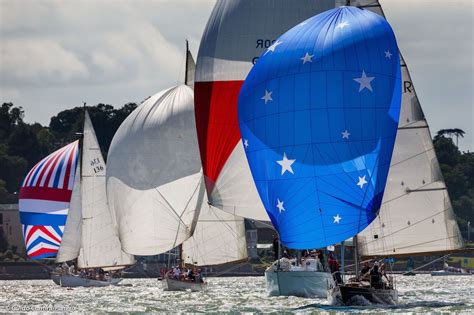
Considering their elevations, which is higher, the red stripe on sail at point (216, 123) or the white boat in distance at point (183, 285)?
the red stripe on sail at point (216, 123)

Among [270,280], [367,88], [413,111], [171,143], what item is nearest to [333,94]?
[367,88]

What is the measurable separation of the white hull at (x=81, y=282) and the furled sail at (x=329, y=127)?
33.3 meters

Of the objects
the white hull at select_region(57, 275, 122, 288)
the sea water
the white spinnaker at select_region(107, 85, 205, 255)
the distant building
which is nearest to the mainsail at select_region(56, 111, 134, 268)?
the white hull at select_region(57, 275, 122, 288)

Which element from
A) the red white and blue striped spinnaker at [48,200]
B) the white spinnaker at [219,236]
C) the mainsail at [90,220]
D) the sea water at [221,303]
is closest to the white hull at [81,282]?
the mainsail at [90,220]

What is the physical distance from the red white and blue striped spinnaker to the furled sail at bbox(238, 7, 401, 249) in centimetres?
3576

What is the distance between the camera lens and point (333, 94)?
127 ft

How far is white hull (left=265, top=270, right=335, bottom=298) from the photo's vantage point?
46.0m

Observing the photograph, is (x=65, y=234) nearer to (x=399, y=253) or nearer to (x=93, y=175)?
(x=93, y=175)

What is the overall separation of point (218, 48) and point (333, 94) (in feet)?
37.9

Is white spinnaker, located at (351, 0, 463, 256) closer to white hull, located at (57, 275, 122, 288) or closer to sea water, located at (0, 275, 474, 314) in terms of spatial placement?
sea water, located at (0, 275, 474, 314)

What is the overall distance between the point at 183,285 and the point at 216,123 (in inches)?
424

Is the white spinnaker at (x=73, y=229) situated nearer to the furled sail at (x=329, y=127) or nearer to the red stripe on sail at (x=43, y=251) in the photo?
the red stripe on sail at (x=43, y=251)

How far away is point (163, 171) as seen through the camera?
57625 mm

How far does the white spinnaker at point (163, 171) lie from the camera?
57.5m
